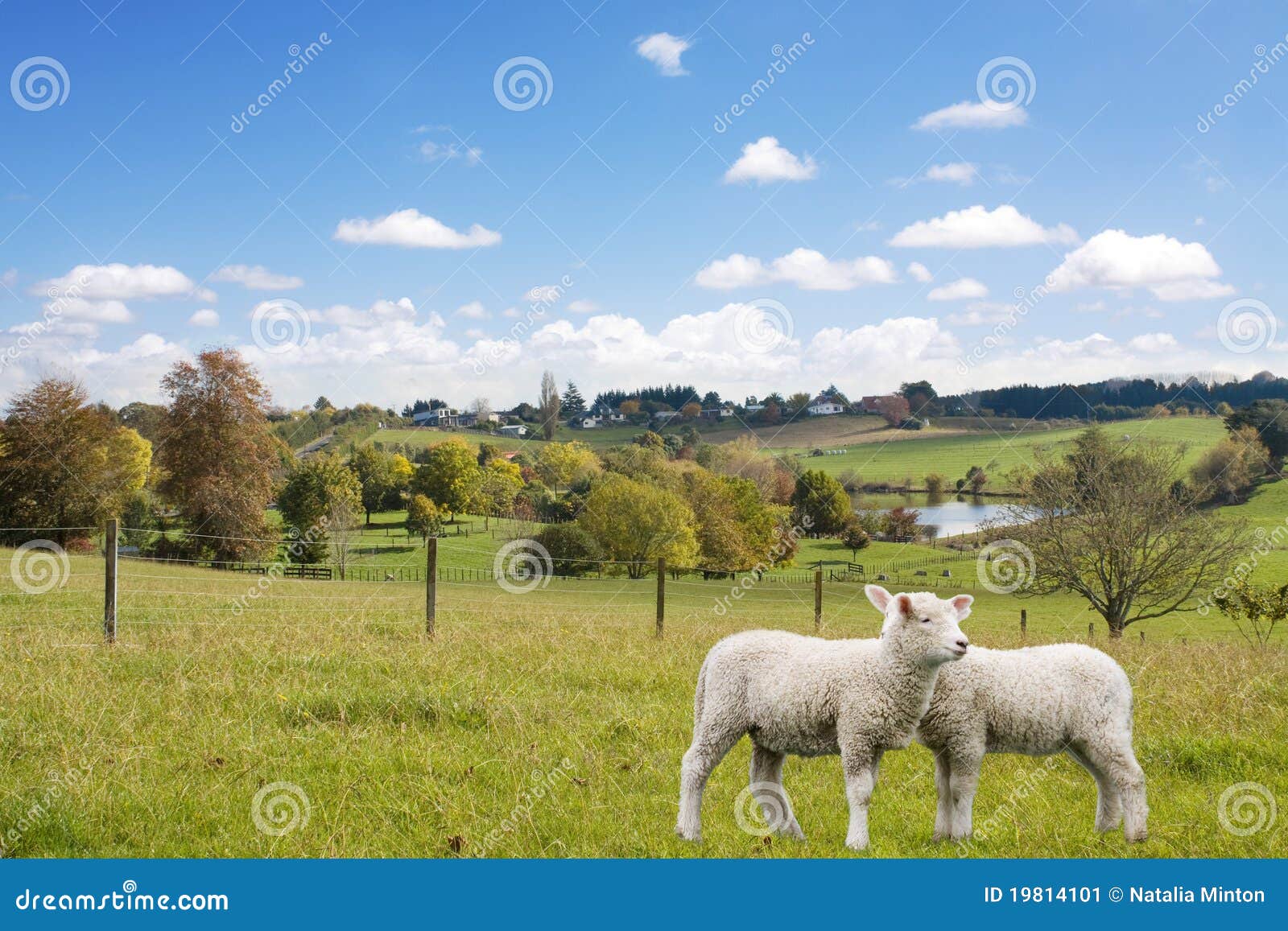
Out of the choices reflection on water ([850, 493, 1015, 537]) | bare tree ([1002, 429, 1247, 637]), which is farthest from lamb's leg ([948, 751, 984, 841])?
reflection on water ([850, 493, 1015, 537])

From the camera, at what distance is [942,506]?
65625 mm

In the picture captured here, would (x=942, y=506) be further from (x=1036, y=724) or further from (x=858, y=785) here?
(x=858, y=785)

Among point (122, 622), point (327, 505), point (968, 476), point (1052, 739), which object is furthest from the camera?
point (968, 476)

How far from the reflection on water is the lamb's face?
53555 mm

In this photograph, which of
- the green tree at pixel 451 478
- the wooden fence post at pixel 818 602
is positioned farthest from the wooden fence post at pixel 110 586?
the green tree at pixel 451 478

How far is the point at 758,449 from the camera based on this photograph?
82500 mm

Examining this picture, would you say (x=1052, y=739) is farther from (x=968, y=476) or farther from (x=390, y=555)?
(x=390, y=555)

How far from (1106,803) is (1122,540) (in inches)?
971

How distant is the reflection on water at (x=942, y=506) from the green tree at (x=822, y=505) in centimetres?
288

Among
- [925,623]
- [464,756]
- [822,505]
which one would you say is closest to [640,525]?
[822,505]

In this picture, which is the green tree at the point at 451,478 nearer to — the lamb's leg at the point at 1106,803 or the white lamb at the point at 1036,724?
the white lamb at the point at 1036,724

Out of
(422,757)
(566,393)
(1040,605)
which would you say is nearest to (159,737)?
(422,757)

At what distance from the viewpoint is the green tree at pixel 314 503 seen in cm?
5753

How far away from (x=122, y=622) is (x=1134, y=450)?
33.0 meters
